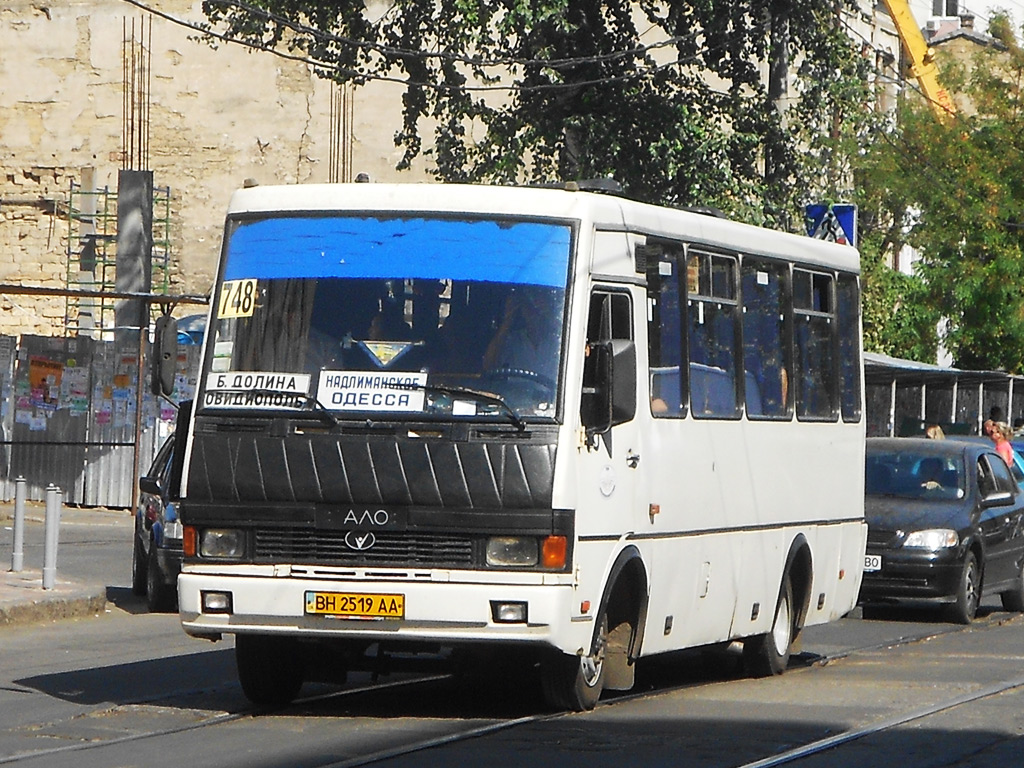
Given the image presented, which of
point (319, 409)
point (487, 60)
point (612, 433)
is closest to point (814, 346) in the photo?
point (612, 433)

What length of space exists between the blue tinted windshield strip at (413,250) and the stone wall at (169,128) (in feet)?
108

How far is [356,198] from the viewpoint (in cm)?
1023

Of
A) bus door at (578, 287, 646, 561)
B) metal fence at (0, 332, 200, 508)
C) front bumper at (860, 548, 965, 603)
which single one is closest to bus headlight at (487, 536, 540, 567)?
bus door at (578, 287, 646, 561)

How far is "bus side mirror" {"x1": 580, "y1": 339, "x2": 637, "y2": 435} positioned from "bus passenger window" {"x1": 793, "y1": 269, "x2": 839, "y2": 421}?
10.9ft

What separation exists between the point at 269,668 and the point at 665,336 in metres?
2.75

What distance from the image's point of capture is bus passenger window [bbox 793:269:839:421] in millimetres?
13062

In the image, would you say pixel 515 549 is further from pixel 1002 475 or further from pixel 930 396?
pixel 930 396

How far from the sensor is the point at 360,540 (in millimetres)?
9578

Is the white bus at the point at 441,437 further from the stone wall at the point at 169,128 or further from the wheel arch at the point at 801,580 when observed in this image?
the stone wall at the point at 169,128

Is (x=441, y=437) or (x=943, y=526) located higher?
(x=441, y=437)

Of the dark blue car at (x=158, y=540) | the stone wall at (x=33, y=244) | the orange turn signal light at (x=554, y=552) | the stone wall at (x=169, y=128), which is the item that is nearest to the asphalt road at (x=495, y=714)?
the orange turn signal light at (x=554, y=552)

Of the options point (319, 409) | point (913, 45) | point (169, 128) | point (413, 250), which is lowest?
point (319, 409)

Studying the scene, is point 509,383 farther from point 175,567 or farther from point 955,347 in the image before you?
point 955,347

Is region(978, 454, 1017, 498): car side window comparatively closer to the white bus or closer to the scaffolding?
the white bus
